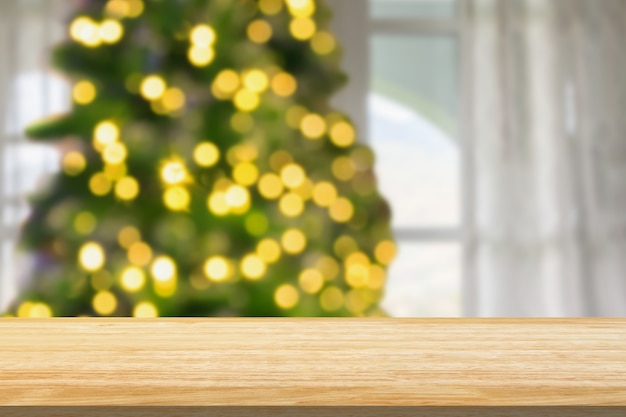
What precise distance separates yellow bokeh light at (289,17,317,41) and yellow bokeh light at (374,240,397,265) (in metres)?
0.57

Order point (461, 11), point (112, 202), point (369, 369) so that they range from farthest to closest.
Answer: point (461, 11) → point (112, 202) → point (369, 369)

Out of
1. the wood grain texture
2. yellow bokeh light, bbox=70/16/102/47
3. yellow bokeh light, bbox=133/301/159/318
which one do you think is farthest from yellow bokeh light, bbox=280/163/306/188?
the wood grain texture

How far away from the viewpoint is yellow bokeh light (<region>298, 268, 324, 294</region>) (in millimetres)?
1816

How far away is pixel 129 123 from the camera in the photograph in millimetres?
1814

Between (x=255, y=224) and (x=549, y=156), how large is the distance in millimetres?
1063

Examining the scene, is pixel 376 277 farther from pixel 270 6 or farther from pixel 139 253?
pixel 270 6

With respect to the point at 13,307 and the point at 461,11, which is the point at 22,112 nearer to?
the point at 13,307

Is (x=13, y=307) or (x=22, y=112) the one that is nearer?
(x=13, y=307)

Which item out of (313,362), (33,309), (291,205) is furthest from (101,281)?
(313,362)

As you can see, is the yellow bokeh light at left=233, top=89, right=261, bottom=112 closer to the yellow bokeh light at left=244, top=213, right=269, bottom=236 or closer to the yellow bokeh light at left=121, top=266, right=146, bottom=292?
the yellow bokeh light at left=244, top=213, right=269, bottom=236

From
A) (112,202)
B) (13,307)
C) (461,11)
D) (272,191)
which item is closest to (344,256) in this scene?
(272,191)

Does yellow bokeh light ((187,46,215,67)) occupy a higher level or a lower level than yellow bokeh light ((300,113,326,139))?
higher

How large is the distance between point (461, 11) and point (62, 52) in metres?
1.28

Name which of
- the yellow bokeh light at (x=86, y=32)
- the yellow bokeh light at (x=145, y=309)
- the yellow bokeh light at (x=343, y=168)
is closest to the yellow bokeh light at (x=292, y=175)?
the yellow bokeh light at (x=343, y=168)
